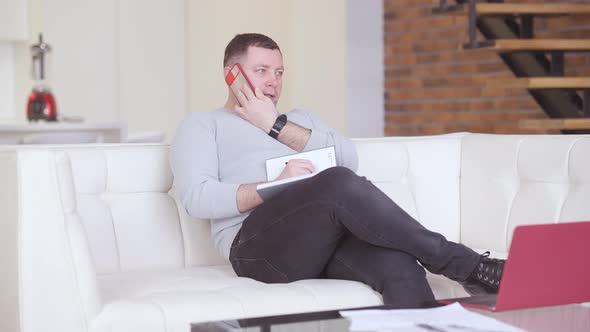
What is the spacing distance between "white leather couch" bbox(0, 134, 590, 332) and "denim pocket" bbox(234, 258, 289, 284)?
0.12ft

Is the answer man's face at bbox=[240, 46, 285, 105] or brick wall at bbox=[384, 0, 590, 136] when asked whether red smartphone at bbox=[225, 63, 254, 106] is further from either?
brick wall at bbox=[384, 0, 590, 136]

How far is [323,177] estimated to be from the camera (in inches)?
102

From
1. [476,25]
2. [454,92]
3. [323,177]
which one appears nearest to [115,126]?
[476,25]

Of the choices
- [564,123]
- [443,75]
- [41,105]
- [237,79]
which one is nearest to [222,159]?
[237,79]

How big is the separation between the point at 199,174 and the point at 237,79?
426mm

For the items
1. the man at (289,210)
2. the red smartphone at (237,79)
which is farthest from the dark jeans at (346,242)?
the red smartphone at (237,79)

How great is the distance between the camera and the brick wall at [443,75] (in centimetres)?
593

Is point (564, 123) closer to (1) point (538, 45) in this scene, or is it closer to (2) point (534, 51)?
(1) point (538, 45)

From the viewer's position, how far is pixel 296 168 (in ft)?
9.02

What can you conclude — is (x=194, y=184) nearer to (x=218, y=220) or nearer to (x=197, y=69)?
(x=218, y=220)

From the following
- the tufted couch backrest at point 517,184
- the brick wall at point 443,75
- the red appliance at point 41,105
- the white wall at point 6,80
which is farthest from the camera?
the white wall at point 6,80

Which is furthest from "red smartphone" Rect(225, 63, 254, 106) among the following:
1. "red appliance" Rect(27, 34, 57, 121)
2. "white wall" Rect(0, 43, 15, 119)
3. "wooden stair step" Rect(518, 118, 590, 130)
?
"white wall" Rect(0, 43, 15, 119)

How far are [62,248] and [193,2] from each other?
5428 millimetres

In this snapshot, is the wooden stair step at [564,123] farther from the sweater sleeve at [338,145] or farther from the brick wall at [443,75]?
the sweater sleeve at [338,145]
